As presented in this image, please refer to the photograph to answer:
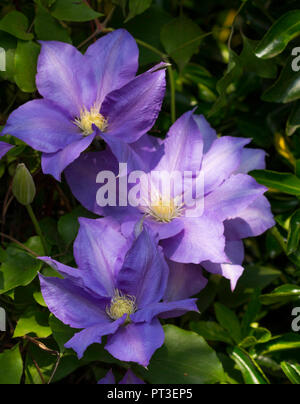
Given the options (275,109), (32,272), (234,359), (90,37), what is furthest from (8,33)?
(234,359)

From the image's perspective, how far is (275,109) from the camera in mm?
1034

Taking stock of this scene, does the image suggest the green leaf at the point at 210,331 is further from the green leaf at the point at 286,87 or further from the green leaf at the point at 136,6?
the green leaf at the point at 136,6

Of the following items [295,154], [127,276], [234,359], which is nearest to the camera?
[127,276]

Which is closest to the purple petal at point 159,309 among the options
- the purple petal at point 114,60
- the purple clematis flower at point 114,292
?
the purple clematis flower at point 114,292

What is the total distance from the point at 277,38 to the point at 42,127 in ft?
1.16

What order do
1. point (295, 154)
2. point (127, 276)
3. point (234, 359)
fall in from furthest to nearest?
point (295, 154)
point (234, 359)
point (127, 276)

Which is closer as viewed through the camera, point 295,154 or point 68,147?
point 68,147

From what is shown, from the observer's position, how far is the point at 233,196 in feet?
2.54

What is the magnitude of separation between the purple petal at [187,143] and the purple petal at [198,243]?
89 millimetres

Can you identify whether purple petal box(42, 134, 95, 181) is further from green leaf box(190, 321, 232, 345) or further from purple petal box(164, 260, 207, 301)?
green leaf box(190, 321, 232, 345)

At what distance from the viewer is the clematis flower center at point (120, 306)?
741 millimetres

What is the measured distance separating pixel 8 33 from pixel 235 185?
0.40 m
